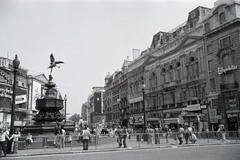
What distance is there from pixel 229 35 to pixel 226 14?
3.25 m

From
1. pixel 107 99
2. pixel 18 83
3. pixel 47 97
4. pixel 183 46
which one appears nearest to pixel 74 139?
pixel 47 97

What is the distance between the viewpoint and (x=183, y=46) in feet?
140

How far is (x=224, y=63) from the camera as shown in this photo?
34125 mm

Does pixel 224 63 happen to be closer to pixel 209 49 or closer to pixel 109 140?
pixel 209 49

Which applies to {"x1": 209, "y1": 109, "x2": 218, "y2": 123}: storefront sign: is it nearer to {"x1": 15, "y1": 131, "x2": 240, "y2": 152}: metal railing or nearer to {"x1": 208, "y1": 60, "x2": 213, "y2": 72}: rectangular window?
{"x1": 208, "y1": 60, "x2": 213, "y2": 72}: rectangular window

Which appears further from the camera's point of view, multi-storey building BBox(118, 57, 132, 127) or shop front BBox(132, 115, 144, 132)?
multi-storey building BBox(118, 57, 132, 127)

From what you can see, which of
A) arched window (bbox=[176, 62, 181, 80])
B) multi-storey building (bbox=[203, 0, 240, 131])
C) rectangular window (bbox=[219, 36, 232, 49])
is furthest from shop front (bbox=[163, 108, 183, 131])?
rectangular window (bbox=[219, 36, 232, 49])

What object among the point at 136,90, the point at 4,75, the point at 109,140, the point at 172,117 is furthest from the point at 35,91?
the point at 109,140

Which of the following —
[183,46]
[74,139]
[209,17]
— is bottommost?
[74,139]

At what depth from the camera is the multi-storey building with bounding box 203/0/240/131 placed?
3192 cm

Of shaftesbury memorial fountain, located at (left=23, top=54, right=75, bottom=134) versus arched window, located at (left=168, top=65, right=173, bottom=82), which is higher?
arched window, located at (left=168, top=65, right=173, bottom=82)

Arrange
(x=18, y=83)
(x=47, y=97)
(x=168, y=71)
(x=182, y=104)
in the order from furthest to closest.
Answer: (x=18, y=83) < (x=168, y=71) < (x=182, y=104) < (x=47, y=97)

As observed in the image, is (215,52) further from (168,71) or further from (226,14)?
(168,71)

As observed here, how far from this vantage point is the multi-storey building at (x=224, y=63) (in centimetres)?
3192
